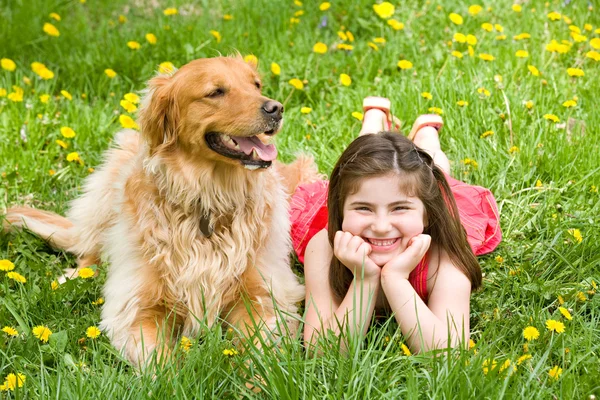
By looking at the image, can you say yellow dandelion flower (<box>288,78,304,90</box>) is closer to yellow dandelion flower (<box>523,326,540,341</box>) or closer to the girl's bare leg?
the girl's bare leg

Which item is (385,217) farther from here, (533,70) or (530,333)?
(533,70)

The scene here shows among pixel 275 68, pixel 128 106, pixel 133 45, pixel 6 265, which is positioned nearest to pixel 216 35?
pixel 133 45

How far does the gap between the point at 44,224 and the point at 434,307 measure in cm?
198

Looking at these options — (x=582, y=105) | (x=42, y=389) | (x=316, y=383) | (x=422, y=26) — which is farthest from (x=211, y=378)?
(x=422, y=26)

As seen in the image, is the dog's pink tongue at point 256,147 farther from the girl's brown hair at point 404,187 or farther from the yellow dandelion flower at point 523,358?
the yellow dandelion flower at point 523,358

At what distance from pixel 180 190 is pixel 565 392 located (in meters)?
1.60

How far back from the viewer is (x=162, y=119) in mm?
3035

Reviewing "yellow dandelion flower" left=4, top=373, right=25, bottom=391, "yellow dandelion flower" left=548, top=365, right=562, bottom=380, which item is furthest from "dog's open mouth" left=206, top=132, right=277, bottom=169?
"yellow dandelion flower" left=548, top=365, right=562, bottom=380

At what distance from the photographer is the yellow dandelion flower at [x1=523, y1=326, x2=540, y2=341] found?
2627 millimetres

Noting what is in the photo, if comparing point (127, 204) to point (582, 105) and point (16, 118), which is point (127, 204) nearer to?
point (16, 118)

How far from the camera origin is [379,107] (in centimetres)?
420

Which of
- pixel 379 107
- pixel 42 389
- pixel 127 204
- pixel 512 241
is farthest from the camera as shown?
pixel 379 107

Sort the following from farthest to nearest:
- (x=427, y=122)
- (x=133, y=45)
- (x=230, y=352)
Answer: (x=133, y=45), (x=427, y=122), (x=230, y=352)

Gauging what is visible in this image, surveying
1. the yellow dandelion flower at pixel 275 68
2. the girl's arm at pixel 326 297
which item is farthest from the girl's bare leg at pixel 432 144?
the yellow dandelion flower at pixel 275 68
